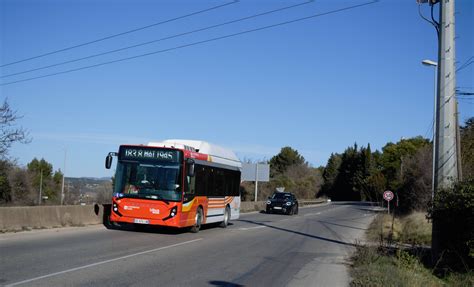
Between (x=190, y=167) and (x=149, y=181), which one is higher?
(x=190, y=167)

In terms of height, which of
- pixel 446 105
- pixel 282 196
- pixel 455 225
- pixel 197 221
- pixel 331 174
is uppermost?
pixel 331 174

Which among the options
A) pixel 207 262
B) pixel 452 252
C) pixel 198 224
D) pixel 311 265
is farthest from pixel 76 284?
pixel 198 224

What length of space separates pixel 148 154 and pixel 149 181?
955 mm

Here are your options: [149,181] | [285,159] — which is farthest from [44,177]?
[149,181]

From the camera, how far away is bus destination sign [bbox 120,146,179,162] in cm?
1897

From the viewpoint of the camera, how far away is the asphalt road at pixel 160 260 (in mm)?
10047

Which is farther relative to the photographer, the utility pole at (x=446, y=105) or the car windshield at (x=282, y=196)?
the car windshield at (x=282, y=196)

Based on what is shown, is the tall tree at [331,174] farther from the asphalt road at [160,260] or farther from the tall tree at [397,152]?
the asphalt road at [160,260]

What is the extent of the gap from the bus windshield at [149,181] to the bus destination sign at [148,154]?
210 millimetres

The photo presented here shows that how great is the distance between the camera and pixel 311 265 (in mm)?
13891

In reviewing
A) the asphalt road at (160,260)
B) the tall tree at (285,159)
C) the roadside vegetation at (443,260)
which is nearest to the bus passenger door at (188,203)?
the asphalt road at (160,260)

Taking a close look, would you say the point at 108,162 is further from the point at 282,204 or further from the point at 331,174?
the point at 331,174

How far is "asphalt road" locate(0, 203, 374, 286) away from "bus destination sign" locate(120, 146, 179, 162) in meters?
2.65

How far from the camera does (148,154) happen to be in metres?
19.1
